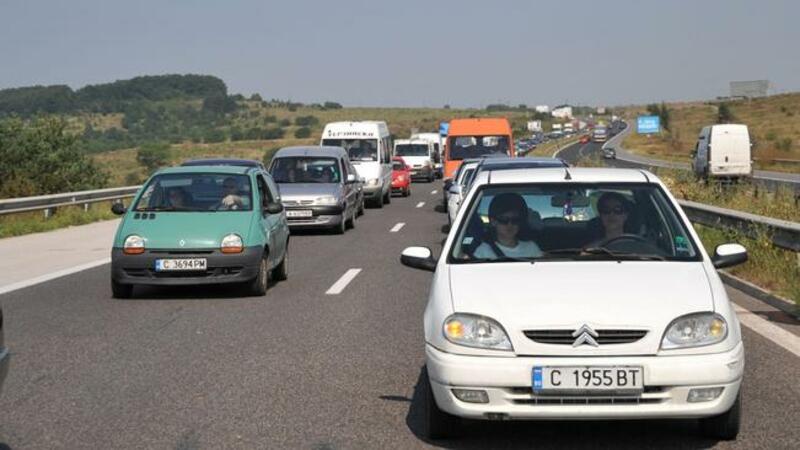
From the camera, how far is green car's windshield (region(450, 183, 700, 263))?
20.5 feet

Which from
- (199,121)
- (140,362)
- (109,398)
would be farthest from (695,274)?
(199,121)

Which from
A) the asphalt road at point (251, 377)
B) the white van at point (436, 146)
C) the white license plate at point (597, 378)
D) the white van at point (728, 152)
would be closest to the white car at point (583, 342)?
the white license plate at point (597, 378)

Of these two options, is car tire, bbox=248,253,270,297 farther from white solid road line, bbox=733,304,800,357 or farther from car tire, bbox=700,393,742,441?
car tire, bbox=700,393,742,441

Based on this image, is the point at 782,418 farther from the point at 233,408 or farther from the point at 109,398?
the point at 109,398

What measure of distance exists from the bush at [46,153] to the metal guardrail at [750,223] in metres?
31.6

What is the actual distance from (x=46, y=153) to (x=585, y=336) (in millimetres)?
46016

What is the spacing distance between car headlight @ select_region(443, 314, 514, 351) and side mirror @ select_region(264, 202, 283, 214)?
Answer: 25.1ft

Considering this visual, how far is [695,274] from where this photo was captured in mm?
5730

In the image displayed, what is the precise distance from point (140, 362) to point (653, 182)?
12.9ft

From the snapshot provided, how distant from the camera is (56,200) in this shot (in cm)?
2516

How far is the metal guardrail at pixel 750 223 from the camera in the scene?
11000 mm

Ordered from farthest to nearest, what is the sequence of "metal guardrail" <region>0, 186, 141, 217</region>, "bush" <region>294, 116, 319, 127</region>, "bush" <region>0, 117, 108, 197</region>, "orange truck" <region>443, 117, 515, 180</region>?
"bush" <region>294, 116, 319, 127</region> < "bush" <region>0, 117, 108, 197</region> < "orange truck" <region>443, 117, 515, 180</region> < "metal guardrail" <region>0, 186, 141, 217</region>

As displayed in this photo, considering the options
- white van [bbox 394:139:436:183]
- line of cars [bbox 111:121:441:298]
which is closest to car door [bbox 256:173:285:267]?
line of cars [bbox 111:121:441:298]

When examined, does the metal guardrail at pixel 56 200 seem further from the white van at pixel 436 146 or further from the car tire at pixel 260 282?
the white van at pixel 436 146
